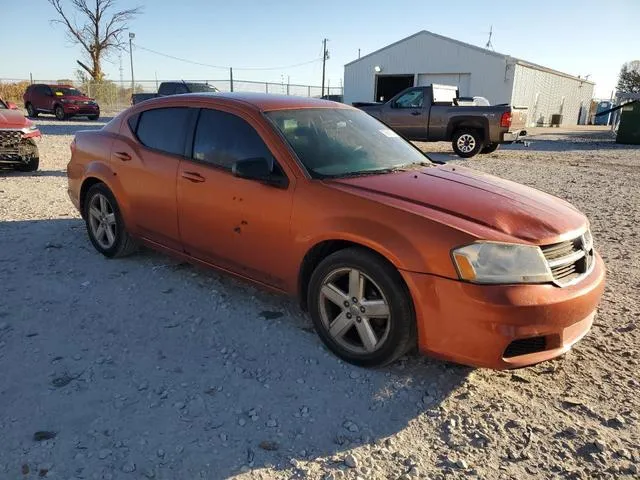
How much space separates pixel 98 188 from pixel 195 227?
61.9 inches

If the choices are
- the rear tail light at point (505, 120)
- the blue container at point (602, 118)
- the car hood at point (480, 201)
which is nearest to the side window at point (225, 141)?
the car hood at point (480, 201)

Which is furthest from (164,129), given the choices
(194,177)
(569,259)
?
(569,259)

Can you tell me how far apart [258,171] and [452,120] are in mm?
12030

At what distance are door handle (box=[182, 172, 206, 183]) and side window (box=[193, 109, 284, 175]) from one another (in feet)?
0.41

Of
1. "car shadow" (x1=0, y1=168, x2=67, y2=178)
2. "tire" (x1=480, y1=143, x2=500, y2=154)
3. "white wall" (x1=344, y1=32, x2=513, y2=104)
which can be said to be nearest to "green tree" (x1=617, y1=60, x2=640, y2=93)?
"white wall" (x1=344, y1=32, x2=513, y2=104)

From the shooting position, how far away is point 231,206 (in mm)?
3697

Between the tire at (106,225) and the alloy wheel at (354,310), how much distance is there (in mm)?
2436

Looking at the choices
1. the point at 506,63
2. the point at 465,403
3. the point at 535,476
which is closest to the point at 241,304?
the point at 465,403

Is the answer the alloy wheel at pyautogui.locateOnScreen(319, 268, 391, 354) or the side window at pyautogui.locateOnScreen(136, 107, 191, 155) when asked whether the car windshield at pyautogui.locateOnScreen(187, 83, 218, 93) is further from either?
the alloy wheel at pyautogui.locateOnScreen(319, 268, 391, 354)

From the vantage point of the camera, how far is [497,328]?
2645 mm

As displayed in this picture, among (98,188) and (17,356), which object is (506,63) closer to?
(98,188)

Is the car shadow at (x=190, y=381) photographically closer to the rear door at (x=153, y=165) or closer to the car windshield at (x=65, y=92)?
the rear door at (x=153, y=165)

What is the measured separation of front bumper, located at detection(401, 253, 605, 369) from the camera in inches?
104

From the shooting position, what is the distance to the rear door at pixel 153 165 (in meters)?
4.22
